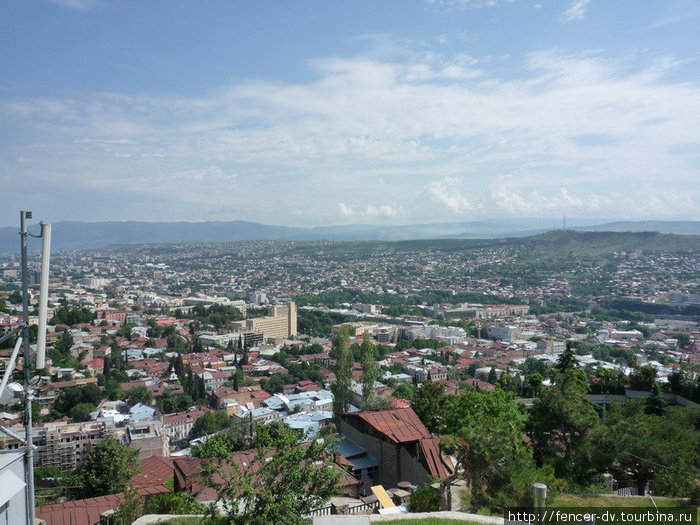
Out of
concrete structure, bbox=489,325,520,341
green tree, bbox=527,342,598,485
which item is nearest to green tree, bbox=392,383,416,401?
green tree, bbox=527,342,598,485

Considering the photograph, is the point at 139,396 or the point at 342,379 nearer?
the point at 342,379

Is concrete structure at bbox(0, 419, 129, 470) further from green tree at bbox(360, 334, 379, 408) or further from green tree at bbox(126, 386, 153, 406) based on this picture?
green tree at bbox(360, 334, 379, 408)

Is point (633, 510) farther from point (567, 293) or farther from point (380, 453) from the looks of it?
point (567, 293)

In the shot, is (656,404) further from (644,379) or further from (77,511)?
(77,511)

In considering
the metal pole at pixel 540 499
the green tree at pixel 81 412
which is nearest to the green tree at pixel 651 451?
the metal pole at pixel 540 499

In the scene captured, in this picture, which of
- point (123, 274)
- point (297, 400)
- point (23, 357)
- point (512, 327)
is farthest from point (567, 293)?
point (123, 274)

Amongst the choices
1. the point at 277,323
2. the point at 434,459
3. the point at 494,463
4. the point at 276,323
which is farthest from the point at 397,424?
the point at 277,323
